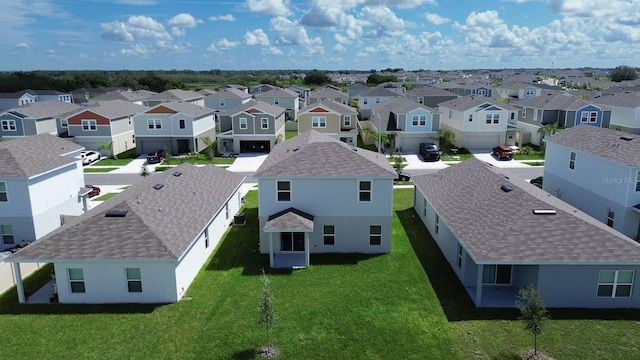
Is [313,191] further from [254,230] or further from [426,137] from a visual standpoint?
[426,137]

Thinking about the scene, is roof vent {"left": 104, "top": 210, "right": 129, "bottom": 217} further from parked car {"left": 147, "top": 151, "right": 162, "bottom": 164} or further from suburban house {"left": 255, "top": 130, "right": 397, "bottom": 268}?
parked car {"left": 147, "top": 151, "right": 162, "bottom": 164}

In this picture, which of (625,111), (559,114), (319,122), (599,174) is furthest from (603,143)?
(625,111)

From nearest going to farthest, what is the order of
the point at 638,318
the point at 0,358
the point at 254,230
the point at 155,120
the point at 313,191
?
the point at 0,358 < the point at 638,318 < the point at 313,191 < the point at 254,230 < the point at 155,120

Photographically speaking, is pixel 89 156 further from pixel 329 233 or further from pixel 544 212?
pixel 544 212

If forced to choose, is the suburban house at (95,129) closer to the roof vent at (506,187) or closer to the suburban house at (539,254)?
the suburban house at (539,254)

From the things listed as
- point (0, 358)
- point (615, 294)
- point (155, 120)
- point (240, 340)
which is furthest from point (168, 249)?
point (155, 120)

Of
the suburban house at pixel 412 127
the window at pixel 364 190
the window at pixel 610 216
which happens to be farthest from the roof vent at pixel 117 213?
the suburban house at pixel 412 127
